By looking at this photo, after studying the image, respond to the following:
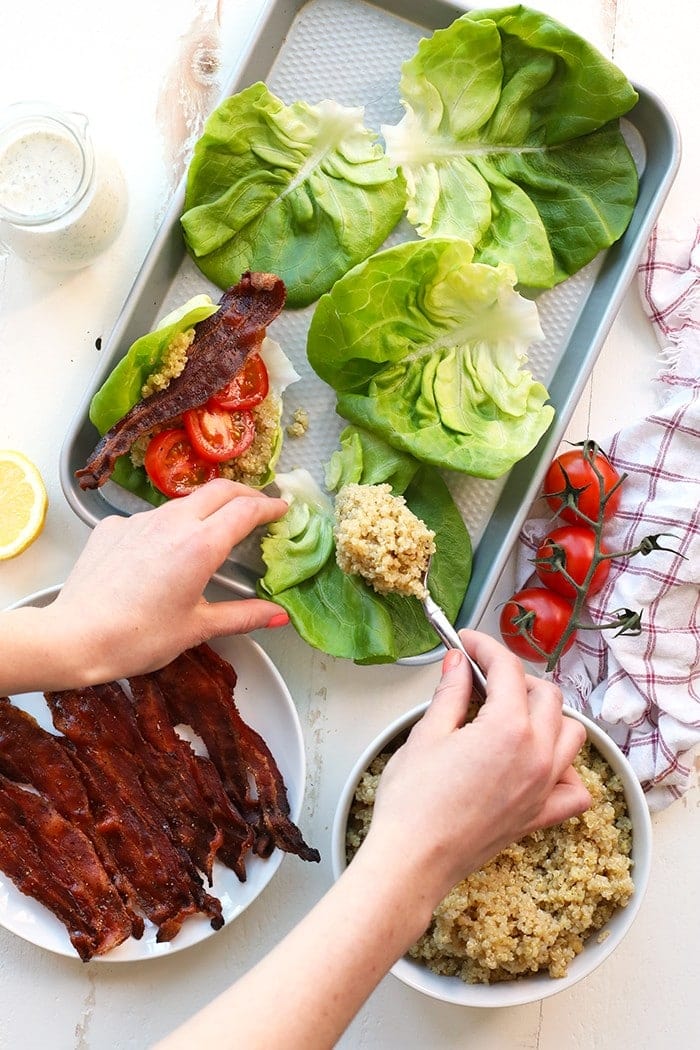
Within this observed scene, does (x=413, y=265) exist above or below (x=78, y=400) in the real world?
above

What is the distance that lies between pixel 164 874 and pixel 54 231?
1439 millimetres

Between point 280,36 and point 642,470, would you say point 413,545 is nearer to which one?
point 642,470

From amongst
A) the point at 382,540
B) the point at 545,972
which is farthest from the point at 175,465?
the point at 545,972

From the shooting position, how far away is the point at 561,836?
6.15ft

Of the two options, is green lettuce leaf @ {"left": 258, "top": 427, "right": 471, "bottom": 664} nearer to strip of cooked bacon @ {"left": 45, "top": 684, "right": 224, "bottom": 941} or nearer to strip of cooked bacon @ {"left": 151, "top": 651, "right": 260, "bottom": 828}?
strip of cooked bacon @ {"left": 151, "top": 651, "right": 260, "bottom": 828}

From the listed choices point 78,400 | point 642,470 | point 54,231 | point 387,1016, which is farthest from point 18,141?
point 387,1016

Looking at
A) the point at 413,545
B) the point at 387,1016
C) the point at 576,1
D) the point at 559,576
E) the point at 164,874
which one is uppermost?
the point at 576,1

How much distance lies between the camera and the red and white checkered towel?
219cm

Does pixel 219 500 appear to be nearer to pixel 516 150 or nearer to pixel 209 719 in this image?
pixel 209 719

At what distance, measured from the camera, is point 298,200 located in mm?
2172

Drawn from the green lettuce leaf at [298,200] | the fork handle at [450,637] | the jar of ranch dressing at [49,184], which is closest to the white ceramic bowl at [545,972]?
the fork handle at [450,637]

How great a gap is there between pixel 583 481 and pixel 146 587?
1041mm

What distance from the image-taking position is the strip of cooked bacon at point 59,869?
79.8 inches

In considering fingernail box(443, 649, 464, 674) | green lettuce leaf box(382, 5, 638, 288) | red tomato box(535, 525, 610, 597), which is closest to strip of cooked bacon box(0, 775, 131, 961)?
fingernail box(443, 649, 464, 674)
